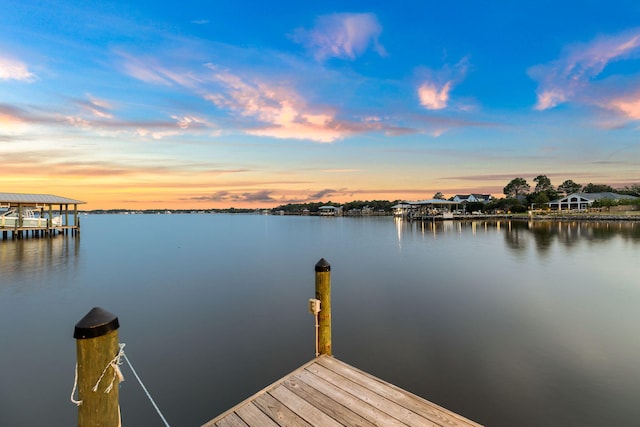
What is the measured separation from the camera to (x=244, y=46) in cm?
2030

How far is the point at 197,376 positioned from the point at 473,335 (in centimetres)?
661

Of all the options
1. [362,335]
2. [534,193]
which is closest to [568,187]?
[534,193]

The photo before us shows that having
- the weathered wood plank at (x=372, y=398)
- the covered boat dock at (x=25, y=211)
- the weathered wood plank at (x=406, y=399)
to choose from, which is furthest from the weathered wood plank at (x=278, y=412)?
the covered boat dock at (x=25, y=211)

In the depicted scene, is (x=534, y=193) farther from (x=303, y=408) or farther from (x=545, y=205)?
(x=303, y=408)

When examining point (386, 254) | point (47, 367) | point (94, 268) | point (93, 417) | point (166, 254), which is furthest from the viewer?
point (166, 254)

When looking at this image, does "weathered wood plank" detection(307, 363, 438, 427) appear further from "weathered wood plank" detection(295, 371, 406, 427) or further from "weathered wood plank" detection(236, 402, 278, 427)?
"weathered wood plank" detection(236, 402, 278, 427)

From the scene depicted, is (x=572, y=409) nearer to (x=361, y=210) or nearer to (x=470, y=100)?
(x=470, y=100)

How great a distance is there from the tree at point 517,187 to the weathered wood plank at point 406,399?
118055 millimetres

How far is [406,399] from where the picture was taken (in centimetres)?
357

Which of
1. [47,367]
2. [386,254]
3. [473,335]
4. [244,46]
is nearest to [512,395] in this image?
[473,335]

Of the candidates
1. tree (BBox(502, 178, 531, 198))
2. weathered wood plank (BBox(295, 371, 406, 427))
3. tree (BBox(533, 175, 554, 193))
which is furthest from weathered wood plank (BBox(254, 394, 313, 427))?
tree (BBox(502, 178, 531, 198))

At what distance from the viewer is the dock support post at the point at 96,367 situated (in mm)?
1965

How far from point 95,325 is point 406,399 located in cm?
330

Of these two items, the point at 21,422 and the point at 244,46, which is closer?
the point at 21,422
